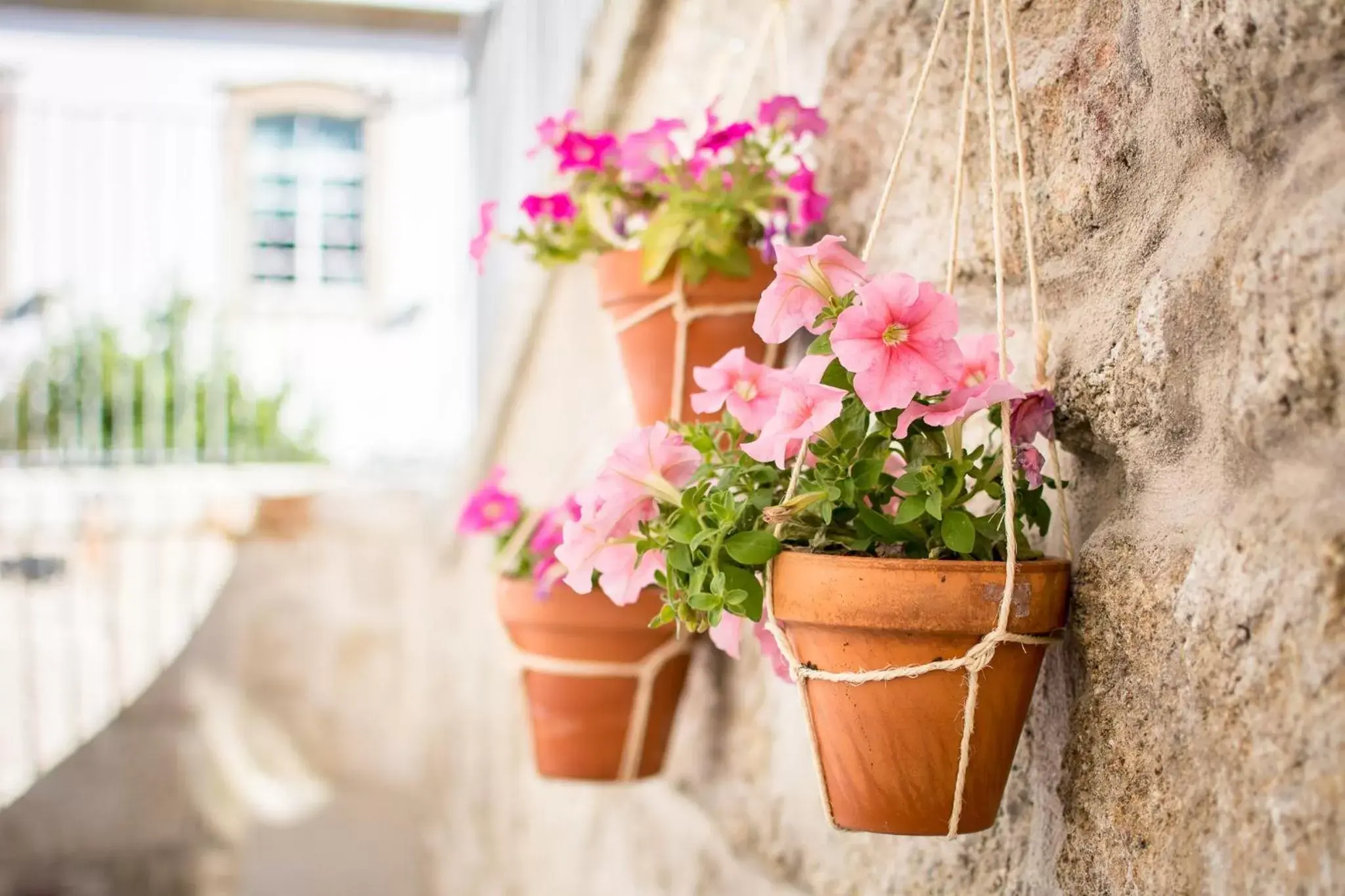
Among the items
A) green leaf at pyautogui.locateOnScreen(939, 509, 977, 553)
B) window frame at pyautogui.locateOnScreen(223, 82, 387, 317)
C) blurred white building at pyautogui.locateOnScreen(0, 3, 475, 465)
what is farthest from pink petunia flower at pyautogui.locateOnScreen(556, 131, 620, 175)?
window frame at pyautogui.locateOnScreen(223, 82, 387, 317)

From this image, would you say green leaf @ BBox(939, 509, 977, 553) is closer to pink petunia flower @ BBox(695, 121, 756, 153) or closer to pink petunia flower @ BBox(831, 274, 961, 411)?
pink petunia flower @ BBox(831, 274, 961, 411)

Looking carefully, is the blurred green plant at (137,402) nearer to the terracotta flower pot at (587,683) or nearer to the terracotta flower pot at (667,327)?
the terracotta flower pot at (587,683)

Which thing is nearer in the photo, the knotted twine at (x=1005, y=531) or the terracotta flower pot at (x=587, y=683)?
the knotted twine at (x=1005, y=531)

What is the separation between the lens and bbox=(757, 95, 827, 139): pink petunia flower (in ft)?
3.93

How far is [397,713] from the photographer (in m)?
3.77

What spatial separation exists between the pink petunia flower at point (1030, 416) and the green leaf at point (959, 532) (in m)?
0.07

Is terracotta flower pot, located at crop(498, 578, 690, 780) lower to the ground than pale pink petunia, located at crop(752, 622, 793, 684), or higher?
lower

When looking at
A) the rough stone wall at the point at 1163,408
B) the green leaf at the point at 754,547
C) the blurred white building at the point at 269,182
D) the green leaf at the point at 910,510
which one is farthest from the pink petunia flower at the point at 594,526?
the blurred white building at the point at 269,182

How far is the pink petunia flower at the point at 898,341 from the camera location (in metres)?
0.77

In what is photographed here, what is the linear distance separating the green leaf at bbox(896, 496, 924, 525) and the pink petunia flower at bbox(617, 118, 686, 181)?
572mm

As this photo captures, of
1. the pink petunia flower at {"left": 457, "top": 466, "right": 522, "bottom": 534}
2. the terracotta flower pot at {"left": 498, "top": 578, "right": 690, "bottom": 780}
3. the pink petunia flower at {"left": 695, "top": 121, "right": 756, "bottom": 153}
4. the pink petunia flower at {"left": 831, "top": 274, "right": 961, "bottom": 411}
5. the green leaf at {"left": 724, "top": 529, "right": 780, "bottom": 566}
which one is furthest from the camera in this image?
the pink petunia flower at {"left": 457, "top": 466, "right": 522, "bottom": 534}

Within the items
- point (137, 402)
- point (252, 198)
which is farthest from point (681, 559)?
point (252, 198)

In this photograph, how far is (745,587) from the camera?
89 centimetres

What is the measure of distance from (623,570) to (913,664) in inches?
10.4
